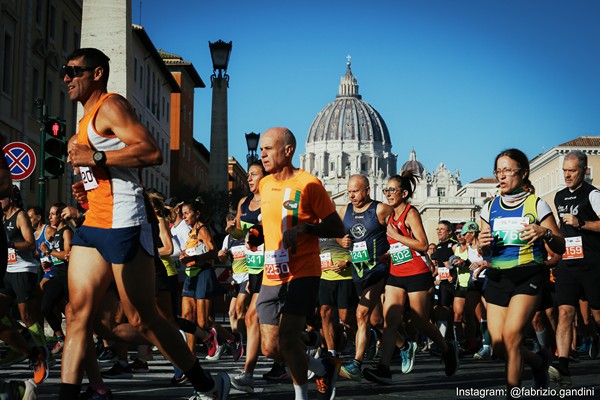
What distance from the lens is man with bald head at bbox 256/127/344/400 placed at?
6.37 m

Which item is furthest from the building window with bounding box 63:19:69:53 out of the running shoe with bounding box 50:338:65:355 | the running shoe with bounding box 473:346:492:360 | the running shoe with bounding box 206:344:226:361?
the running shoe with bounding box 473:346:492:360

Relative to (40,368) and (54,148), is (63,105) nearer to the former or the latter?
(54,148)

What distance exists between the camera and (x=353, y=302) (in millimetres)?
11086

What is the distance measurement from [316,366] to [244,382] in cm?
132

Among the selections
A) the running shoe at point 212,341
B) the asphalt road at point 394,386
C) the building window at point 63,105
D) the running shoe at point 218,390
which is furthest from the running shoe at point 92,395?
the building window at point 63,105

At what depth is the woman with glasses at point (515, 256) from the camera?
264 inches

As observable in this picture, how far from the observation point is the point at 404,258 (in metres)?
9.51

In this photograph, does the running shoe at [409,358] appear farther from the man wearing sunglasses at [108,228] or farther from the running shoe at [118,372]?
the man wearing sunglasses at [108,228]

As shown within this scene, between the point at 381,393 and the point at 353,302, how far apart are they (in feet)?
10.00

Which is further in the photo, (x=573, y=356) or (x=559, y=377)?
(x=573, y=356)

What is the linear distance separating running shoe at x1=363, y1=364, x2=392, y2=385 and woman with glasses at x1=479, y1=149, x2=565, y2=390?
1.65 m

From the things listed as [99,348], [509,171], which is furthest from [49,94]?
[509,171]

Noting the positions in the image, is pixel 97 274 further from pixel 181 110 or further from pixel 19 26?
pixel 181 110

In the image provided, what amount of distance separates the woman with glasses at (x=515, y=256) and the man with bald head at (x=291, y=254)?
1069mm
